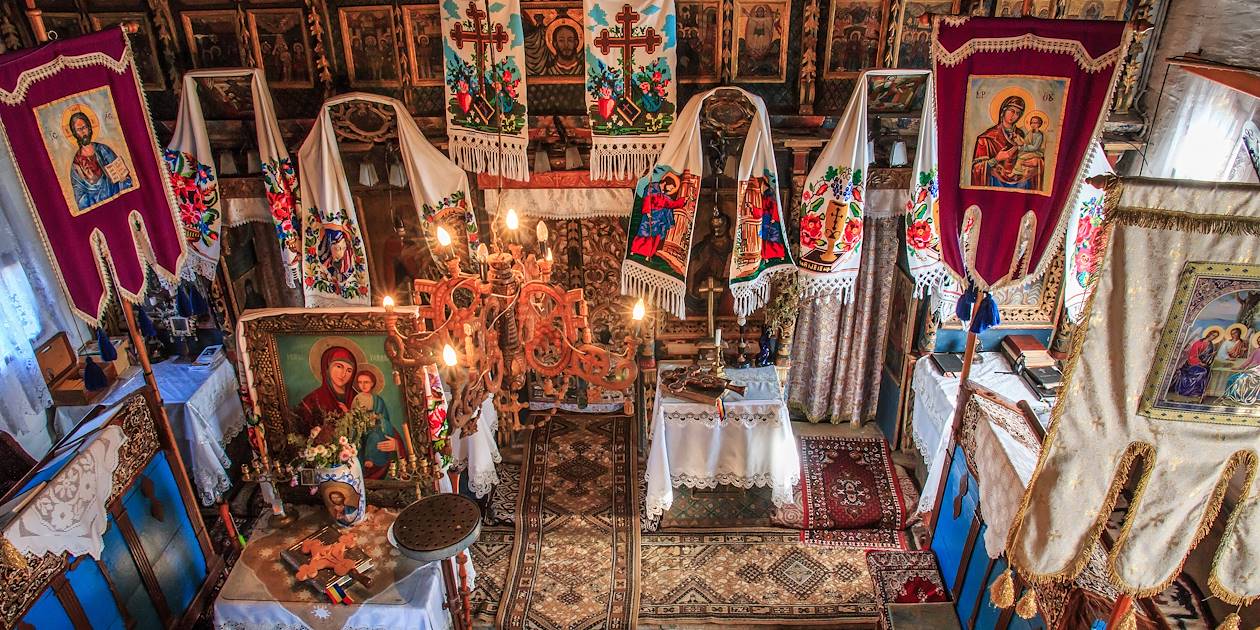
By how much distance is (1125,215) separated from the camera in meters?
2.97

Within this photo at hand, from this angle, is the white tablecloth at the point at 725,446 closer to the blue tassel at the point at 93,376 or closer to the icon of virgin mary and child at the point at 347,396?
the icon of virgin mary and child at the point at 347,396

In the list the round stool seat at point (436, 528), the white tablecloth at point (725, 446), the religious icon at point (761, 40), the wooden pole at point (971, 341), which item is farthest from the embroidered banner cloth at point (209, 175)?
the wooden pole at point (971, 341)

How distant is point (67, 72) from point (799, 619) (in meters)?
5.17

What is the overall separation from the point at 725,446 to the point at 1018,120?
291 centimetres

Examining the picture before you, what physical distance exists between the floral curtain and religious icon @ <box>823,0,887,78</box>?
110 centimetres

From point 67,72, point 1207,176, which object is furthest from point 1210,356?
point 67,72

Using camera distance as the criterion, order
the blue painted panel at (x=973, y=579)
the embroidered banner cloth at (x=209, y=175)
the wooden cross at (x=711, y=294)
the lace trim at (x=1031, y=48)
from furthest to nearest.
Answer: the wooden cross at (x=711, y=294)
the embroidered banner cloth at (x=209, y=175)
the blue painted panel at (x=973, y=579)
the lace trim at (x=1031, y=48)

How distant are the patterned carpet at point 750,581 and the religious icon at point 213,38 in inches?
178

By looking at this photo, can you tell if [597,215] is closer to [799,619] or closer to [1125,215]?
[799,619]

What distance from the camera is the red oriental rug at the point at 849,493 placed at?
5.88 meters

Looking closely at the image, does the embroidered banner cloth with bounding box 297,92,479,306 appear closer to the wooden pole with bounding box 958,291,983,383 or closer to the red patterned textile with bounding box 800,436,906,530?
the red patterned textile with bounding box 800,436,906,530

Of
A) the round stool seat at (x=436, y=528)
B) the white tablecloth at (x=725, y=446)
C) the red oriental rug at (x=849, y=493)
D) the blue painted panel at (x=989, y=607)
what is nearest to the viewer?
the round stool seat at (x=436, y=528)

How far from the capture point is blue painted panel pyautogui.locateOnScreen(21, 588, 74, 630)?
3809 millimetres

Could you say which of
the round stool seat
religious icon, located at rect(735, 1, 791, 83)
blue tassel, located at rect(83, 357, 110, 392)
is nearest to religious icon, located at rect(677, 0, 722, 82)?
religious icon, located at rect(735, 1, 791, 83)
